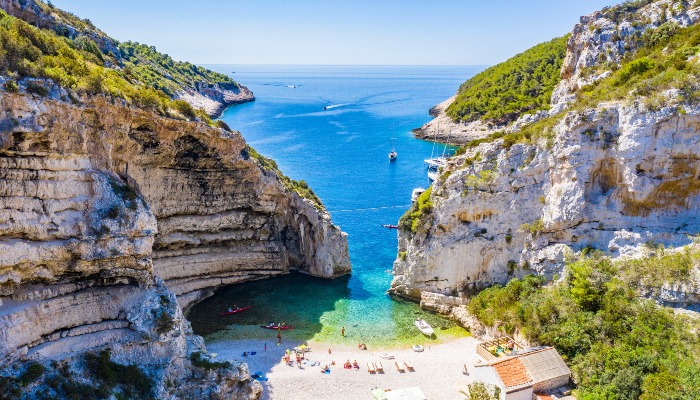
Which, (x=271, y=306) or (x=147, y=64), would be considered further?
(x=147, y=64)

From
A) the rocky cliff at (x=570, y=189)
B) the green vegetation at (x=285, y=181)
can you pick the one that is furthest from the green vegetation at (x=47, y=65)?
the rocky cliff at (x=570, y=189)

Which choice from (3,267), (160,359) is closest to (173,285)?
(160,359)

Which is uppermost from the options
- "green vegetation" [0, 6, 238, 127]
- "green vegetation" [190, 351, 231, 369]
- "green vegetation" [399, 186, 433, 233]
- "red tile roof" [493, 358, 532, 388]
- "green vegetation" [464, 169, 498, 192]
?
"green vegetation" [0, 6, 238, 127]

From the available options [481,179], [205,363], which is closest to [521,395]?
[481,179]

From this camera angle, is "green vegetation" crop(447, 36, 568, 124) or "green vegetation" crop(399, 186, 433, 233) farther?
"green vegetation" crop(447, 36, 568, 124)

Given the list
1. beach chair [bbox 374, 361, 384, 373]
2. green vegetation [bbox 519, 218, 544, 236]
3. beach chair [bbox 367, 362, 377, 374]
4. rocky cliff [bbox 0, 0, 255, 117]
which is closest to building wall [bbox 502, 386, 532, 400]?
beach chair [bbox 374, 361, 384, 373]

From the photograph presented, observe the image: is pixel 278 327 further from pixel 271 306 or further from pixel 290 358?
pixel 290 358

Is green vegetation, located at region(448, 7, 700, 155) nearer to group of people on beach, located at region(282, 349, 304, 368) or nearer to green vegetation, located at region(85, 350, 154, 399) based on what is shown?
group of people on beach, located at region(282, 349, 304, 368)
